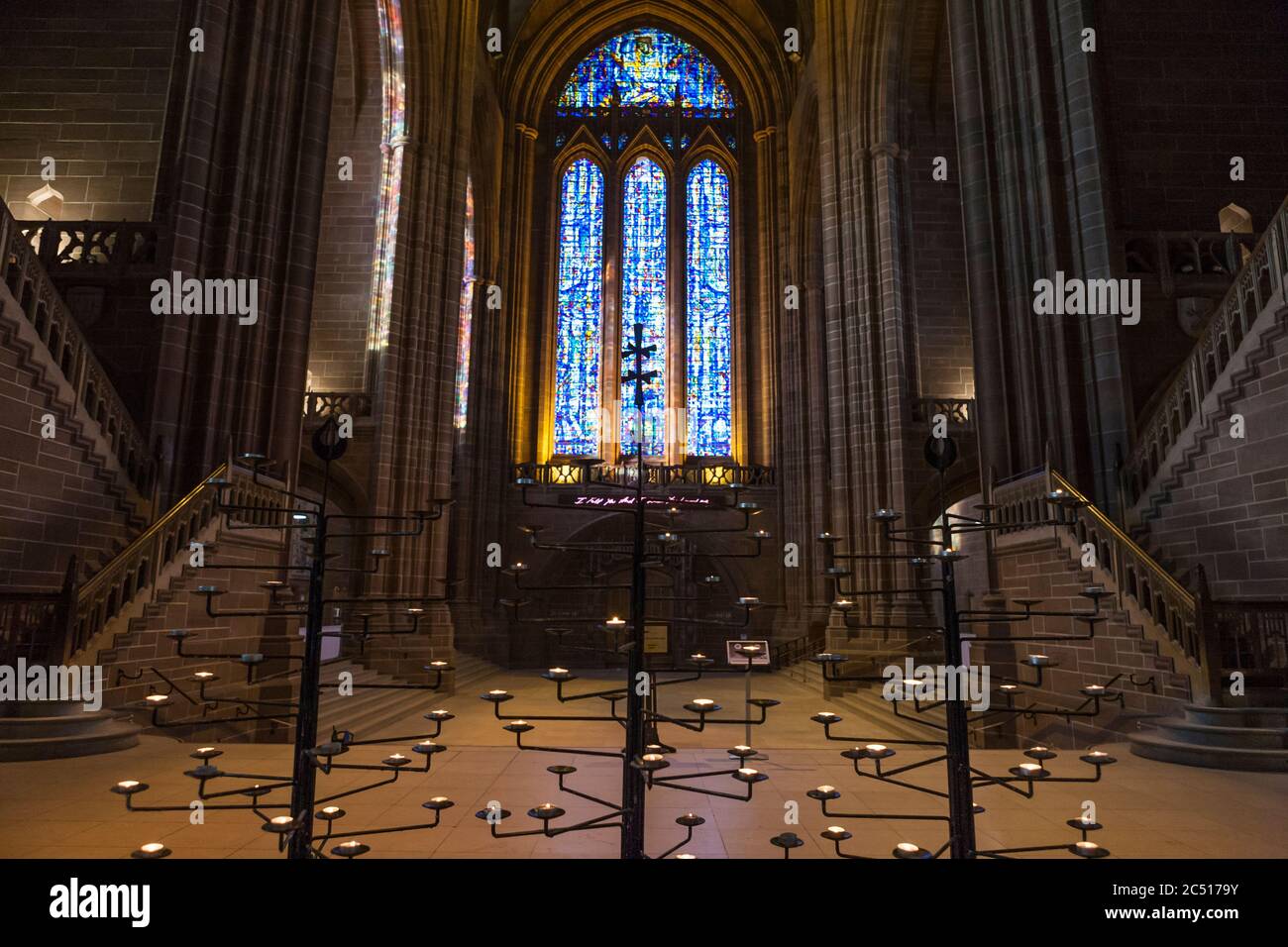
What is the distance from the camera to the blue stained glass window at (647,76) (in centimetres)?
2497

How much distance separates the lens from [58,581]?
7648 millimetres

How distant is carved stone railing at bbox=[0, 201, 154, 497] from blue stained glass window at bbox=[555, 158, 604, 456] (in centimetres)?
1462

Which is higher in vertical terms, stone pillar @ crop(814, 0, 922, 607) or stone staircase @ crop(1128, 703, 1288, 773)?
stone pillar @ crop(814, 0, 922, 607)

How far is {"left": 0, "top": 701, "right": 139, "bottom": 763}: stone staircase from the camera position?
5.80 metres

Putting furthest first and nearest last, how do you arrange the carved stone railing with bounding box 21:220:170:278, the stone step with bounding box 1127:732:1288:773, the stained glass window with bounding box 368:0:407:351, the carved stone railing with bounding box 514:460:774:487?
the carved stone railing with bounding box 514:460:774:487, the stained glass window with bounding box 368:0:407:351, the carved stone railing with bounding box 21:220:170:278, the stone step with bounding box 1127:732:1288:773

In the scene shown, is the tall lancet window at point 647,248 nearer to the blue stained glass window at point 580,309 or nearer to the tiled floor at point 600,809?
the blue stained glass window at point 580,309

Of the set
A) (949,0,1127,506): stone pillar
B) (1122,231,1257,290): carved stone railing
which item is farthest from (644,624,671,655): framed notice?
(1122,231,1257,290): carved stone railing

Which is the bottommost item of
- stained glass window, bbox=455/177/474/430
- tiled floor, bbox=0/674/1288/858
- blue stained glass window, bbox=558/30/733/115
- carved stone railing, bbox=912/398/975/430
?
tiled floor, bbox=0/674/1288/858

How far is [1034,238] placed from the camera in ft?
32.4

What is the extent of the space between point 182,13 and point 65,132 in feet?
13.1

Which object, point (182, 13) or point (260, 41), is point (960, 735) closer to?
point (260, 41)

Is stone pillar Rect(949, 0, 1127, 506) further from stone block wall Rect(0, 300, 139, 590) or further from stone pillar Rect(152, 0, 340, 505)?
stone block wall Rect(0, 300, 139, 590)

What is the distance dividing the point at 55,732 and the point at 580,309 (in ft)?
63.0

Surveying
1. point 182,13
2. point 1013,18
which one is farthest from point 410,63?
point 1013,18
